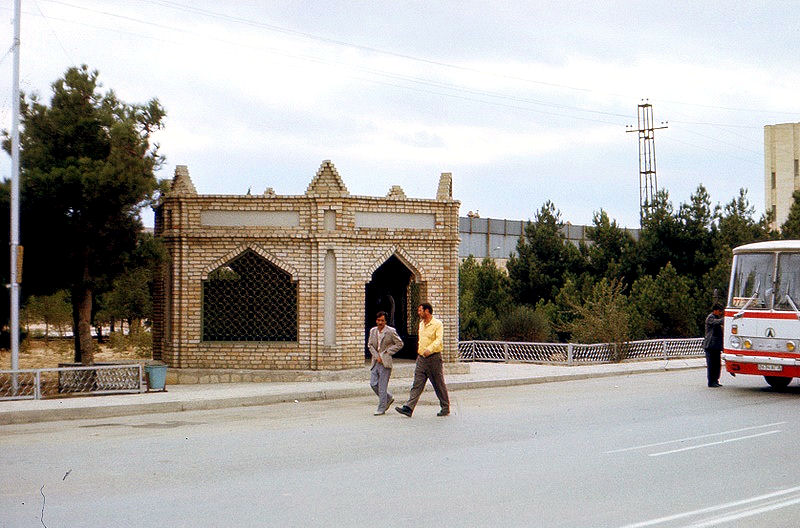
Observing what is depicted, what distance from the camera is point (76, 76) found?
19.1 meters

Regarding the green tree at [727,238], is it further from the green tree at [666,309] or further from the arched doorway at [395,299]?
the arched doorway at [395,299]

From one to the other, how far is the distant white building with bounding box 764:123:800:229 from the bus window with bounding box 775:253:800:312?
168 ft

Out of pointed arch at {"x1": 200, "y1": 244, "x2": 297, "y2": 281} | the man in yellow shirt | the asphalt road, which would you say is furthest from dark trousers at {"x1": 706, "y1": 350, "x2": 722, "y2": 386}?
pointed arch at {"x1": 200, "y1": 244, "x2": 297, "y2": 281}

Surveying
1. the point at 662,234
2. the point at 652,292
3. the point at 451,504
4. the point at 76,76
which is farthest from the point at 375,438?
the point at 662,234

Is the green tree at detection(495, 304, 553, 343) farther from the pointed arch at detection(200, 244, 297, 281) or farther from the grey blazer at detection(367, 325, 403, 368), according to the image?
the grey blazer at detection(367, 325, 403, 368)

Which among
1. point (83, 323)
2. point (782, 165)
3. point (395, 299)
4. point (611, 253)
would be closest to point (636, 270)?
point (611, 253)

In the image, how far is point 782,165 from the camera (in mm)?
66812

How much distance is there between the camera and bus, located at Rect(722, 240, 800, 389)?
1791 centimetres

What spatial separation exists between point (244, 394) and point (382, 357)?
147 inches

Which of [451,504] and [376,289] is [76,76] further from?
[451,504]

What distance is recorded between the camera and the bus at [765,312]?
17.9m

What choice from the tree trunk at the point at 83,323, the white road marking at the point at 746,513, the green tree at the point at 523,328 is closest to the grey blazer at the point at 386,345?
the tree trunk at the point at 83,323

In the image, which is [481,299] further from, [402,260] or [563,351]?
[402,260]

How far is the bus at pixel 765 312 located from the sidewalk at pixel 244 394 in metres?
5.09
